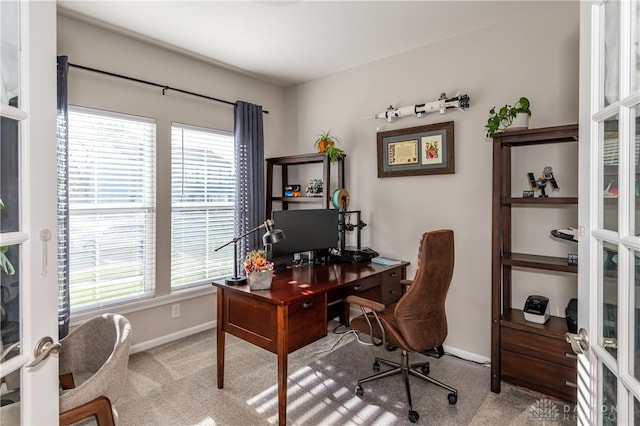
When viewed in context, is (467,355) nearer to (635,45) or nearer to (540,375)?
(540,375)

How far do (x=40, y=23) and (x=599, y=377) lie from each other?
72.5 inches

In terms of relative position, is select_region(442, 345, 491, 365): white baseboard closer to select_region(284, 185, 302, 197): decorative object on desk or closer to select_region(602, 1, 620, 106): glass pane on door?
select_region(284, 185, 302, 197): decorative object on desk

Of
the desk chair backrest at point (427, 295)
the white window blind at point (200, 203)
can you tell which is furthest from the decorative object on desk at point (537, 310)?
the white window blind at point (200, 203)

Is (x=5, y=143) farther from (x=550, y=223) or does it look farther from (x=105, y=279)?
(x=550, y=223)

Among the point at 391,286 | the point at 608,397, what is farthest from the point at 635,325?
the point at 391,286

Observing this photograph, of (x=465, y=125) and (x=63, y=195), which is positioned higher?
(x=465, y=125)

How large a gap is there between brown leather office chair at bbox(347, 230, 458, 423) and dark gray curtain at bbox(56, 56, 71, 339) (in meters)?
2.04

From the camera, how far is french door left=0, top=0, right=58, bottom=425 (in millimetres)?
876

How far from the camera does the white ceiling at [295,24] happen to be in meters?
2.43

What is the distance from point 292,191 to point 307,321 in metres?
1.99

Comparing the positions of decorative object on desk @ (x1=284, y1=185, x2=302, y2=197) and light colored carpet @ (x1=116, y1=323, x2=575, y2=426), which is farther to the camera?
decorative object on desk @ (x1=284, y1=185, x2=302, y2=197)

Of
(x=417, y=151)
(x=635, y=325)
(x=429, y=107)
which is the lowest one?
(x=635, y=325)

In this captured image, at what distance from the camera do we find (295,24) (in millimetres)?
2676

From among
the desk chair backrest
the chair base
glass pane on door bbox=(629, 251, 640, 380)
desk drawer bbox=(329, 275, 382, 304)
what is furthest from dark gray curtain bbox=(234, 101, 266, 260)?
glass pane on door bbox=(629, 251, 640, 380)
